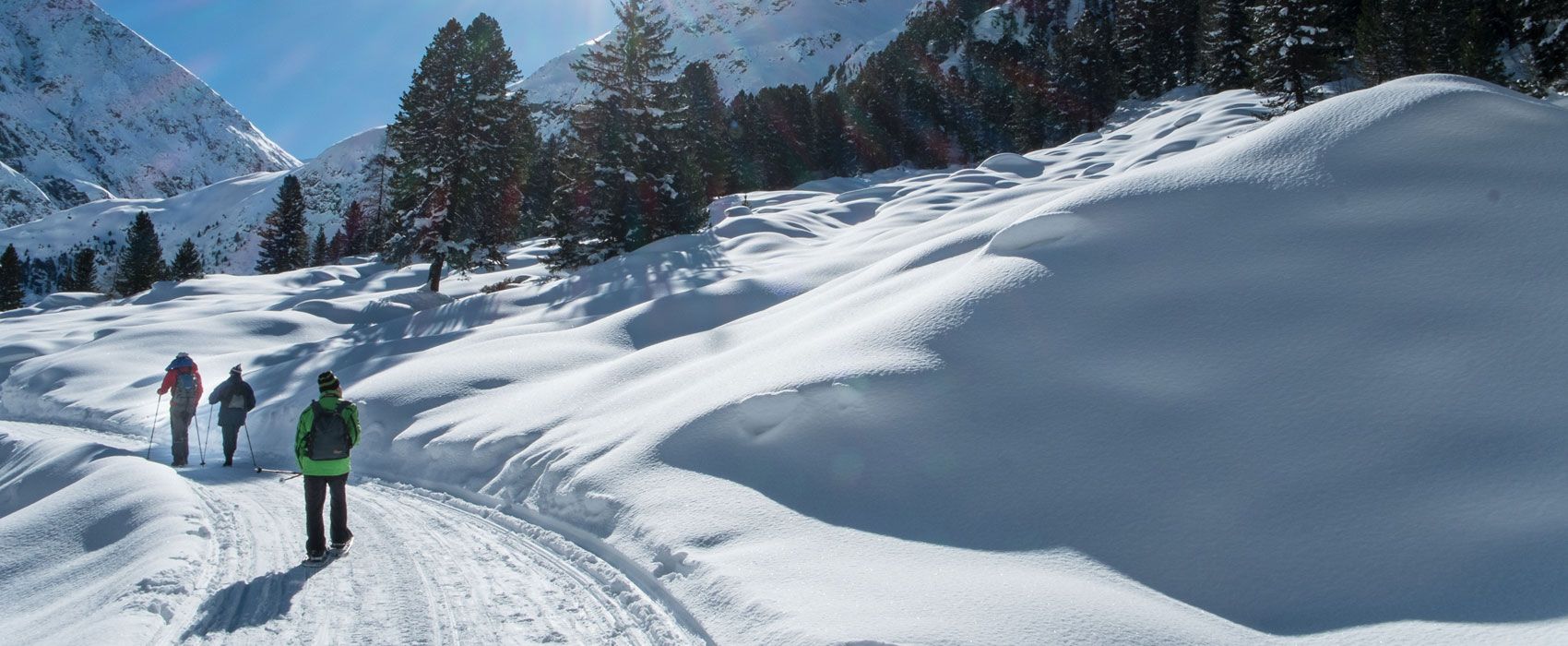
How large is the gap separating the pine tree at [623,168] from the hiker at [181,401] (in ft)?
53.1

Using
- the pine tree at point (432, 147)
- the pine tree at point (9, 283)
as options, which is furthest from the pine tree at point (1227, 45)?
the pine tree at point (9, 283)

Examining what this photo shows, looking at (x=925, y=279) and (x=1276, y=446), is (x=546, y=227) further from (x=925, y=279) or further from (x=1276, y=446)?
(x=1276, y=446)

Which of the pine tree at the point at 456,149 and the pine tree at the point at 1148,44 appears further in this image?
the pine tree at the point at 1148,44

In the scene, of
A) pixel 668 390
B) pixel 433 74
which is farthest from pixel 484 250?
pixel 668 390

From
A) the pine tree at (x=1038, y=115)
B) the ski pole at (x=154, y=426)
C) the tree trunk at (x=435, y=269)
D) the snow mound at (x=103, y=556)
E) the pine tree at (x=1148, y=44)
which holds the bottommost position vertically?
the ski pole at (x=154, y=426)

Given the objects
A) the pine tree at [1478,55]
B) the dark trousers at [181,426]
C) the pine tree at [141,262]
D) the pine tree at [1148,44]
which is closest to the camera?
the dark trousers at [181,426]

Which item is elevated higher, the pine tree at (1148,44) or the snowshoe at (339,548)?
the pine tree at (1148,44)

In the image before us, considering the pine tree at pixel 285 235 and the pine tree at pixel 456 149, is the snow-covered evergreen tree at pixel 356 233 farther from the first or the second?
the pine tree at pixel 456 149

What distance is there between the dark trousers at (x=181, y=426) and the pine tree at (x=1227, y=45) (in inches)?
2084

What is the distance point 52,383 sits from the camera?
18.1 meters

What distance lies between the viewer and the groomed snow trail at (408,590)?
5.17 metres

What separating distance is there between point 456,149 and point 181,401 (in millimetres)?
17542

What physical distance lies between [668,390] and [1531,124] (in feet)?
33.1

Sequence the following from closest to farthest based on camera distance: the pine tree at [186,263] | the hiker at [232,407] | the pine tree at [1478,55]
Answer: the hiker at [232,407] < the pine tree at [1478,55] < the pine tree at [186,263]
